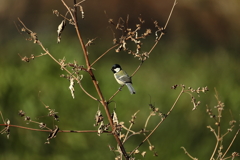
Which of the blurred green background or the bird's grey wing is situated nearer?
the bird's grey wing

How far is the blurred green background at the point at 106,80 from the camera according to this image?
7.38 feet

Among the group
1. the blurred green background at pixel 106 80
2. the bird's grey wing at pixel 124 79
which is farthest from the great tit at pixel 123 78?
the blurred green background at pixel 106 80

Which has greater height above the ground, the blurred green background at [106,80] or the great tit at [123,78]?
the great tit at [123,78]

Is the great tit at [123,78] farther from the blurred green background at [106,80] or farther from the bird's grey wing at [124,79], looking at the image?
the blurred green background at [106,80]

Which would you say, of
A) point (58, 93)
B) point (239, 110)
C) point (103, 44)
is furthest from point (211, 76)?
point (58, 93)

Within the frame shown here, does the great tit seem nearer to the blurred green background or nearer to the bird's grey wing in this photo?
the bird's grey wing

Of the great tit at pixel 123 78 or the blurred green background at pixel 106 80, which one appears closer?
the great tit at pixel 123 78

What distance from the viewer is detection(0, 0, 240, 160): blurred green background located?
2248mm

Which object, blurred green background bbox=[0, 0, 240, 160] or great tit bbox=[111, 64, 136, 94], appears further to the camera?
blurred green background bbox=[0, 0, 240, 160]

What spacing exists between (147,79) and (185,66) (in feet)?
0.83

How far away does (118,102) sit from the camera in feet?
7.36

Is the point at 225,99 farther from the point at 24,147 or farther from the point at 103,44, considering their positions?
the point at 24,147

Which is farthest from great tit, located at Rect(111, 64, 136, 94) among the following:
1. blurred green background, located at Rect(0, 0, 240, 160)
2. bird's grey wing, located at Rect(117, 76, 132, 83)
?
blurred green background, located at Rect(0, 0, 240, 160)

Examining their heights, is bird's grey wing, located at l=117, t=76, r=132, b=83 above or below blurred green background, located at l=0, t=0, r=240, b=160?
above
